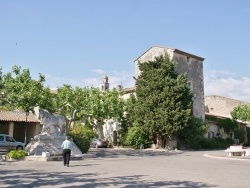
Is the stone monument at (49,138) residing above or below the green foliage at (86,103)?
below

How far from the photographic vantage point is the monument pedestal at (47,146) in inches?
877

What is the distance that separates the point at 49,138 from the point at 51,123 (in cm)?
102

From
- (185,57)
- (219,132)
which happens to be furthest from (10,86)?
(219,132)

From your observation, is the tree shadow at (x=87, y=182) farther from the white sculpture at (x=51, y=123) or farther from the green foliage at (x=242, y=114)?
the green foliage at (x=242, y=114)

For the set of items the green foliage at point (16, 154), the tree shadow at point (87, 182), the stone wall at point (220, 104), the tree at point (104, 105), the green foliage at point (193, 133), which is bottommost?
the tree shadow at point (87, 182)

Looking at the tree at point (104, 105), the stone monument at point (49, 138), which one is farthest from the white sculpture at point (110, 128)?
the stone monument at point (49, 138)

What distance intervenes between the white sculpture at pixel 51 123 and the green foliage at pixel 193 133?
17.7 metres

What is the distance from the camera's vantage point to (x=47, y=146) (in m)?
22.8

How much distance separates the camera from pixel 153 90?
38500 millimetres

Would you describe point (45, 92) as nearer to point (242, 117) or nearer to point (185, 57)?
point (185, 57)

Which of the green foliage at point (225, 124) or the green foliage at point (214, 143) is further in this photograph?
the green foliage at point (225, 124)

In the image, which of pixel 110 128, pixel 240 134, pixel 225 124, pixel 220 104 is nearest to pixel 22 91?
pixel 110 128

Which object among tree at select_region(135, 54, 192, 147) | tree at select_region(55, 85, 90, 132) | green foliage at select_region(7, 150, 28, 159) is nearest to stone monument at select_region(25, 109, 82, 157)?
green foliage at select_region(7, 150, 28, 159)

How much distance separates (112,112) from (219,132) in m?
17.0
